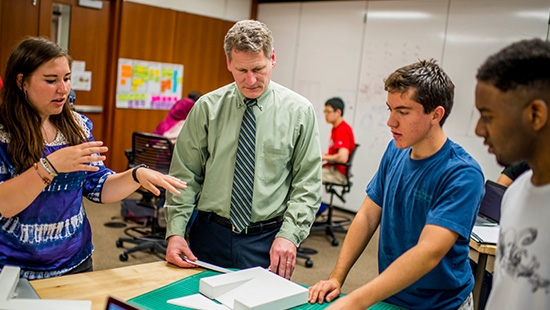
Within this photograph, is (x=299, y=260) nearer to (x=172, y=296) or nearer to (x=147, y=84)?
(x=172, y=296)

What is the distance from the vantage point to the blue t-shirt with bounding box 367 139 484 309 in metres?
1.43

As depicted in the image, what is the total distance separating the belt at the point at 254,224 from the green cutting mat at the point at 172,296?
32 centimetres

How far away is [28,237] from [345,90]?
5.21m

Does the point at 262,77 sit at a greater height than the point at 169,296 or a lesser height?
greater

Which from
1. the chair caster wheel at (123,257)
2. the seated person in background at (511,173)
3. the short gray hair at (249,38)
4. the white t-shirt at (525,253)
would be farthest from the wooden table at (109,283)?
the seated person in background at (511,173)

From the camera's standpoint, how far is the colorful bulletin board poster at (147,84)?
20.7ft

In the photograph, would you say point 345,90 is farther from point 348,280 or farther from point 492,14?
point 348,280

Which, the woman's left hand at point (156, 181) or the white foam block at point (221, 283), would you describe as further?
the woman's left hand at point (156, 181)

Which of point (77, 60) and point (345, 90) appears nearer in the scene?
point (77, 60)

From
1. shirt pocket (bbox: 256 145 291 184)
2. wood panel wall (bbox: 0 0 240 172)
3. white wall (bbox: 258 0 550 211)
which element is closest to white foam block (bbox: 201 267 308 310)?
shirt pocket (bbox: 256 145 291 184)

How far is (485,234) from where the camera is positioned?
2742 millimetres

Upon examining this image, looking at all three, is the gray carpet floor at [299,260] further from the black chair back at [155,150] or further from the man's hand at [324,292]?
the man's hand at [324,292]

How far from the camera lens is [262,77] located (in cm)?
189

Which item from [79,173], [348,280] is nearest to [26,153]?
[79,173]
